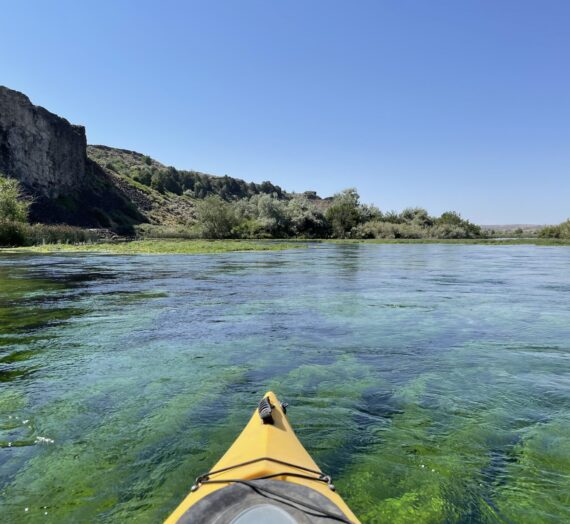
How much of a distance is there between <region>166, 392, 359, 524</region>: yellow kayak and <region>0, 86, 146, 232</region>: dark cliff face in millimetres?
73526

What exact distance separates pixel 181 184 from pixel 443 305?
487 feet

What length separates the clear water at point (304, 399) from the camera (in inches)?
161

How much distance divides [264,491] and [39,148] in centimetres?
8321

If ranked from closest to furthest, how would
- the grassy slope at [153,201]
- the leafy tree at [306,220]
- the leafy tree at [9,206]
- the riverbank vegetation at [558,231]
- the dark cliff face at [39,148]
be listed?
the leafy tree at [9,206], the riverbank vegetation at [558,231], the dark cliff face at [39,148], the leafy tree at [306,220], the grassy slope at [153,201]

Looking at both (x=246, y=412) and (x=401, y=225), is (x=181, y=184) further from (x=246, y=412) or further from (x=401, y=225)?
(x=246, y=412)

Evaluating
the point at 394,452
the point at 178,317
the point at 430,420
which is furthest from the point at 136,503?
the point at 178,317

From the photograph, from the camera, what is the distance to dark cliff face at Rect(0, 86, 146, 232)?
6594 cm

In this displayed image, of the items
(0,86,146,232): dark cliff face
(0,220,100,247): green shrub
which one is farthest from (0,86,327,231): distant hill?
(0,220,100,247): green shrub

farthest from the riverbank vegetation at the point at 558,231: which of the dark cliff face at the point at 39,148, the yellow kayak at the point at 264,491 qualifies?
the dark cliff face at the point at 39,148

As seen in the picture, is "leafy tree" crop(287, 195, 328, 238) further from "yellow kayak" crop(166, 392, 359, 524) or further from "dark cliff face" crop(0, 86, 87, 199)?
"yellow kayak" crop(166, 392, 359, 524)

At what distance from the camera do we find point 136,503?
12.9 ft

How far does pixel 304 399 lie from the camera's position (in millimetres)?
6316

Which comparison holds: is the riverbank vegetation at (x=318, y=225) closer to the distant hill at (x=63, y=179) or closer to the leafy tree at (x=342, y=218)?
the leafy tree at (x=342, y=218)

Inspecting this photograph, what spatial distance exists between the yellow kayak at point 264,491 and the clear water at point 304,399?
1071 millimetres
